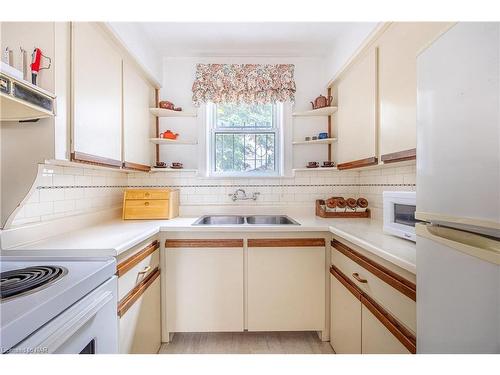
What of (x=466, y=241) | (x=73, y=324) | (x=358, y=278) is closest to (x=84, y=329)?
(x=73, y=324)

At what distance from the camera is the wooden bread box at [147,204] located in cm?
211

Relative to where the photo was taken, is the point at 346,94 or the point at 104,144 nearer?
the point at 104,144

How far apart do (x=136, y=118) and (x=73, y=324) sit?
167 cm

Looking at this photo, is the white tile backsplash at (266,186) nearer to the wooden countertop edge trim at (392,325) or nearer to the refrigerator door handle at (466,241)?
the wooden countertop edge trim at (392,325)

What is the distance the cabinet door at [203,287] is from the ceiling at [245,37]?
5.74ft

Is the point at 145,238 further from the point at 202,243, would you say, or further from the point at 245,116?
the point at 245,116

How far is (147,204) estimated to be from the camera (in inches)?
83.8

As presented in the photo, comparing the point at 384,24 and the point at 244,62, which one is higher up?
the point at 244,62

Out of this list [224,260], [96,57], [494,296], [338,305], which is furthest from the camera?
[224,260]

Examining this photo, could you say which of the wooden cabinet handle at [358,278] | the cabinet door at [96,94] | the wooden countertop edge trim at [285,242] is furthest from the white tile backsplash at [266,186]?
the wooden cabinet handle at [358,278]

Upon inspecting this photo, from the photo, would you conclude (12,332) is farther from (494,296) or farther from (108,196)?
(108,196)
